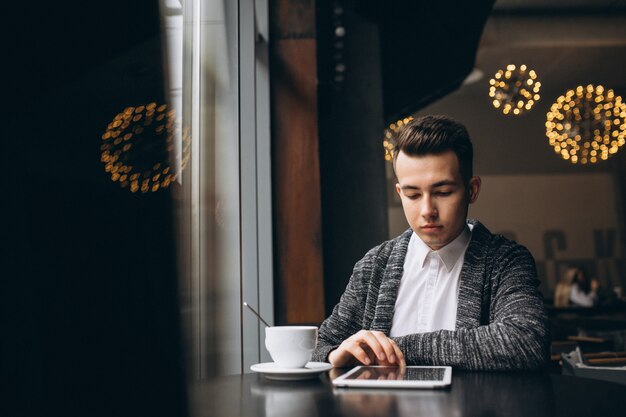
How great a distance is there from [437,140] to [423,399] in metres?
0.83

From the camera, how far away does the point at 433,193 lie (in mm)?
1423

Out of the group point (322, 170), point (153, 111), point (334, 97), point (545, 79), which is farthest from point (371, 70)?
point (153, 111)

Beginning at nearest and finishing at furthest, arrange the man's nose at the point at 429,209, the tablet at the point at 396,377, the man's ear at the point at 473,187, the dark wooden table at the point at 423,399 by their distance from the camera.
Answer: the dark wooden table at the point at 423,399, the tablet at the point at 396,377, the man's nose at the point at 429,209, the man's ear at the point at 473,187

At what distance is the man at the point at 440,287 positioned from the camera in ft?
3.80

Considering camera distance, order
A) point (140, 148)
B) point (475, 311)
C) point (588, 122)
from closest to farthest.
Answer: point (140, 148) → point (475, 311) → point (588, 122)

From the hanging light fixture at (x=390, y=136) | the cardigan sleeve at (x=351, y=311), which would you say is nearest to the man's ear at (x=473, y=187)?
the cardigan sleeve at (x=351, y=311)

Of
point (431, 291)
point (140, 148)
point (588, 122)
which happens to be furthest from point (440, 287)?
point (588, 122)

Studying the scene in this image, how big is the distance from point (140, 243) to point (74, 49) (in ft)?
0.44

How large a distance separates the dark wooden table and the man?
5.8 inches

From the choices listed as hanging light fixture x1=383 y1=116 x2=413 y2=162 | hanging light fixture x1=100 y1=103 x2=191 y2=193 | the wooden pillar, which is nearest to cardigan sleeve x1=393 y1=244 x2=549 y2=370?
hanging light fixture x1=100 y1=103 x2=191 y2=193

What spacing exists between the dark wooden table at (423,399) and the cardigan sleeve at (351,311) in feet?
1.74

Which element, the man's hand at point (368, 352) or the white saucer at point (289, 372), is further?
the man's hand at point (368, 352)

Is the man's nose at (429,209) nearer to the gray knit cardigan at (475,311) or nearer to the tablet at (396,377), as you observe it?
the gray knit cardigan at (475,311)

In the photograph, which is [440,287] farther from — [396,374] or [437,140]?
[396,374]
